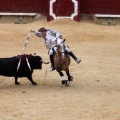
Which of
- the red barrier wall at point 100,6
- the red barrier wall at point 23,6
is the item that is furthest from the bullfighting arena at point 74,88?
the red barrier wall at point 23,6

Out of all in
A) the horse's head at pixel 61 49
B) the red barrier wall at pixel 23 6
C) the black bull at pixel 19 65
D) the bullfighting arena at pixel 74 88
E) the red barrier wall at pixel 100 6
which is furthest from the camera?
the red barrier wall at pixel 23 6

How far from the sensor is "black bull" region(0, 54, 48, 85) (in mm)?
→ 7738

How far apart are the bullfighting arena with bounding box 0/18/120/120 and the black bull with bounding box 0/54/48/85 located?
20cm

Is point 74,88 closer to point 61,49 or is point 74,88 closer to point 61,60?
point 61,60

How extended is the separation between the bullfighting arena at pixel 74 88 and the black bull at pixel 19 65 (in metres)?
0.20

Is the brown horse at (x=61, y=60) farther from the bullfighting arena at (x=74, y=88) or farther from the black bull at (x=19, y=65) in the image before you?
the black bull at (x=19, y=65)

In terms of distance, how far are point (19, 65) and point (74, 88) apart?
0.89 m

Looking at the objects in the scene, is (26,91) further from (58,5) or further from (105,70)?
(58,5)

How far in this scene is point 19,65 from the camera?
7805 millimetres

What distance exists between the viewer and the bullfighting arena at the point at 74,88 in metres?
6.25

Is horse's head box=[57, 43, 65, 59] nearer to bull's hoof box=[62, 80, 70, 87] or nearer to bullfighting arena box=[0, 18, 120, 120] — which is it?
bull's hoof box=[62, 80, 70, 87]

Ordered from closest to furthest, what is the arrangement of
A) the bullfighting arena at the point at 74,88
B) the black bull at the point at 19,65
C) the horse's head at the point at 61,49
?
the bullfighting arena at the point at 74,88
the horse's head at the point at 61,49
the black bull at the point at 19,65

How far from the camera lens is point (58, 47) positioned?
7.70m

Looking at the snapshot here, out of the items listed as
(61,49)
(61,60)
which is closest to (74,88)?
(61,60)
